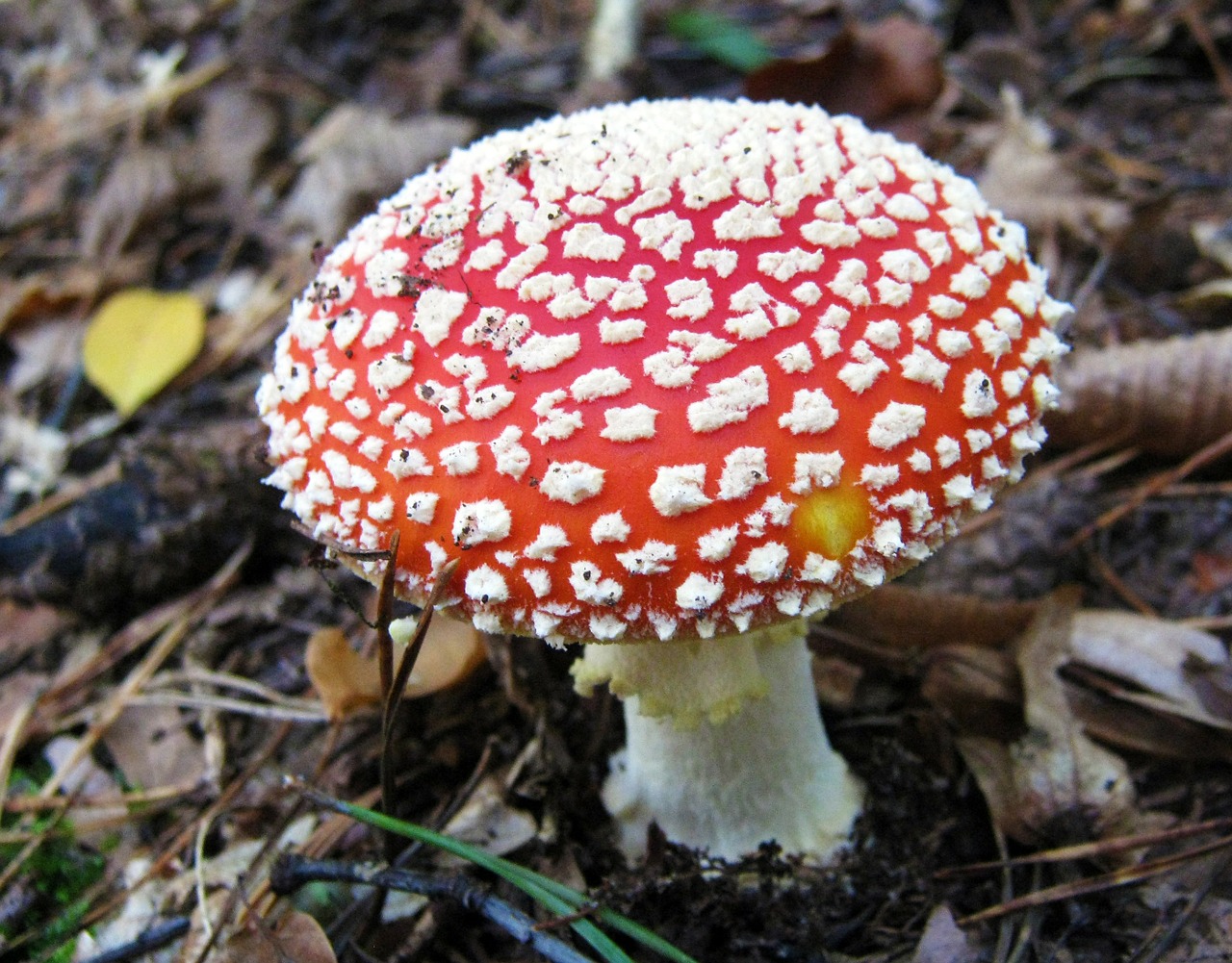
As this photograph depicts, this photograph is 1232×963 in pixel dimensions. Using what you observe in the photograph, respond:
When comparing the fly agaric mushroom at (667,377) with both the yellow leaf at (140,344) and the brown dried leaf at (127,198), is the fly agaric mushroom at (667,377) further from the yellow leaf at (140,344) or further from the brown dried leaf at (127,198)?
the brown dried leaf at (127,198)


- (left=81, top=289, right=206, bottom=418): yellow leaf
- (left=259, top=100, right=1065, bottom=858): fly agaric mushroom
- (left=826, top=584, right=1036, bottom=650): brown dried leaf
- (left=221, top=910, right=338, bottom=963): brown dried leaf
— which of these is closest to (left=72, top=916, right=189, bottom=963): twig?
(left=221, top=910, right=338, bottom=963): brown dried leaf

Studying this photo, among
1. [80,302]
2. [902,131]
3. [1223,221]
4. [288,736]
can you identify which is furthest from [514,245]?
[80,302]

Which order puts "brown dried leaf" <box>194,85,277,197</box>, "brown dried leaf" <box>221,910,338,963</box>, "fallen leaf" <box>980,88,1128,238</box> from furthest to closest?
"brown dried leaf" <box>194,85,277,197</box> < "fallen leaf" <box>980,88,1128,238</box> < "brown dried leaf" <box>221,910,338,963</box>

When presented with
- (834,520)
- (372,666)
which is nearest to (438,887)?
(372,666)

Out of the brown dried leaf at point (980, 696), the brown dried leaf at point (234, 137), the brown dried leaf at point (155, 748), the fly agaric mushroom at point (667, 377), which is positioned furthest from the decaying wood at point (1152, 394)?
the brown dried leaf at point (234, 137)

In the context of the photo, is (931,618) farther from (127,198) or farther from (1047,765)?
(127,198)

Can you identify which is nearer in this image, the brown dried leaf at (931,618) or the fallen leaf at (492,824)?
the fallen leaf at (492,824)

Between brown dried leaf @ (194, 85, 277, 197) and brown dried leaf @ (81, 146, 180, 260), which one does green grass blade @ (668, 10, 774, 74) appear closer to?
brown dried leaf @ (194, 85, 277, 197)
